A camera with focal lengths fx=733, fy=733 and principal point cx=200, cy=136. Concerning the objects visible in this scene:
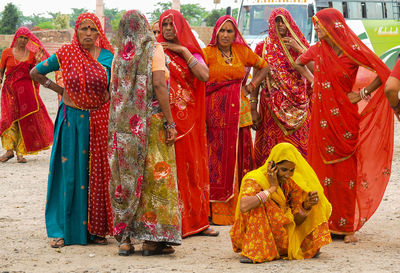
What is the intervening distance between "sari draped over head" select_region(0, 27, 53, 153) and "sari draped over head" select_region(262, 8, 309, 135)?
436 cm

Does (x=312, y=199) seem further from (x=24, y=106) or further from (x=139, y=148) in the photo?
(x=24, y=106)

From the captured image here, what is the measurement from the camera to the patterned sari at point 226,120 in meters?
6.70

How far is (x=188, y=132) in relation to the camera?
6.10 meters

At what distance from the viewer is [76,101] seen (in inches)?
224

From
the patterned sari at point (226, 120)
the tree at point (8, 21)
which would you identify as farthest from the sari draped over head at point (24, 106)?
the tree at point (8, 21)

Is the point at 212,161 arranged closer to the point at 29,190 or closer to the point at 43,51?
the point at 29,190

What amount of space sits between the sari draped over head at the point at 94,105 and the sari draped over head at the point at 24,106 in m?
4.86

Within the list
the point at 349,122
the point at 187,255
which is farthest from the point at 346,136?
the point at 187,255

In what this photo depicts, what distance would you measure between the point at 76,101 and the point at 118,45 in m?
0.65

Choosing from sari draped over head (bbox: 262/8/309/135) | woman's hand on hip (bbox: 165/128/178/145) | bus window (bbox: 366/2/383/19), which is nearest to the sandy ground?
woman's hand on hip (bbox: 165/128/178/145)

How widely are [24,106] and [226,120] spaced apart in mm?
4695

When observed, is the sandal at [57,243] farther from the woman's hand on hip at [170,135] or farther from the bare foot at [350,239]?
the bare foot at [350,239]

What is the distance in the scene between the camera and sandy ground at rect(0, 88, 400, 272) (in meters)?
5.02

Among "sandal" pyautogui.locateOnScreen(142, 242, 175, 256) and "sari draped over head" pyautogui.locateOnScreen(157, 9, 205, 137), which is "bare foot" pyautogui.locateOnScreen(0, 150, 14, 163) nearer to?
"sari draped over head" pyautogui.locateOnScreen(157, 9, 205, 137)
